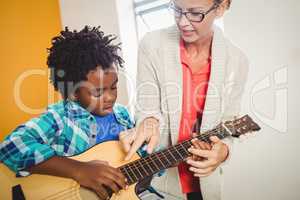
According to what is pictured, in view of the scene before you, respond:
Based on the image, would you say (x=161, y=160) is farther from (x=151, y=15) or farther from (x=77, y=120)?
(x=151, y=15)

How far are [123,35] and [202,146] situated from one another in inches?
14.5

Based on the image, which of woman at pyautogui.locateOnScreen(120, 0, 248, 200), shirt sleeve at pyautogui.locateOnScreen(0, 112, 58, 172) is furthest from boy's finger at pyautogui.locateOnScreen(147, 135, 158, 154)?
shirt sleeve at pyautogui.locateOnScreen(0, 112, 58, 172)

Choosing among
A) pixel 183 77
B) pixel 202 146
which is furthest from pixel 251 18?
pixel 202 146

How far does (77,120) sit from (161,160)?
24 centimetres

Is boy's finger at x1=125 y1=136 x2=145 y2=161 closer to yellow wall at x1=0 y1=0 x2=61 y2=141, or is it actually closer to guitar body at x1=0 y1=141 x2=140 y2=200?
guitar body at x1=0 y1=141 x2=140 y2=200

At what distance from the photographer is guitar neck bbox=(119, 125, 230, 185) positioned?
24.2 inches

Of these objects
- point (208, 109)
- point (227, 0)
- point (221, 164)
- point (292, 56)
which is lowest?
point (221, 164)

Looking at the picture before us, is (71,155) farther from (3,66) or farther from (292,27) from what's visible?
(292,27)

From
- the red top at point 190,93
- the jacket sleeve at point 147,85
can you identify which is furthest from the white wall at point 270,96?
the jacket sleeve at point 147,85

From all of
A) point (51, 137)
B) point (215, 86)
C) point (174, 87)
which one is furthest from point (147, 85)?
point (51, 137)

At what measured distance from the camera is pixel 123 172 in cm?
62

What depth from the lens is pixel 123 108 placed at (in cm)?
70

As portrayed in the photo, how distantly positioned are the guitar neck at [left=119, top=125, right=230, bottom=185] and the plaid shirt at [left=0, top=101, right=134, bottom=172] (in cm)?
14

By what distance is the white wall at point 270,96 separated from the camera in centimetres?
56
